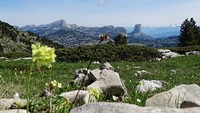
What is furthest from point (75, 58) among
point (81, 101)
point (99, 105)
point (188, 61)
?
point (99, 105)

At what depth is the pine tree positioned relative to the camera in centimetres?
9525

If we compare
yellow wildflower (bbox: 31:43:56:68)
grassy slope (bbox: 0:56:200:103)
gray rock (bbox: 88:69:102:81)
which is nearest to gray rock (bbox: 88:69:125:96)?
gray rock (bbox: 88:69:102:81)

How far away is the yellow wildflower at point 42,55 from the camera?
2.85 m

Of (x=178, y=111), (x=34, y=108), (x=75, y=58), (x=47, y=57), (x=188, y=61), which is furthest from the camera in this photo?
(x=75, y=58)

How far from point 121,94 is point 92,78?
6.24 ft

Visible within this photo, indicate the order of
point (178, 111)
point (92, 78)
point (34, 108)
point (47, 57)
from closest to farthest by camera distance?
point (47, 57)
point (178, 111)
point (34, 108)
point (92, 78)

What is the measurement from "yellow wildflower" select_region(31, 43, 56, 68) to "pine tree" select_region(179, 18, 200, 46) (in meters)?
92.1

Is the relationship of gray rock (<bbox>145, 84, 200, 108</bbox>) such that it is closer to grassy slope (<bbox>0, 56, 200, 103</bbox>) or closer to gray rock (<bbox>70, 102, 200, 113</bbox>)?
gray rock (<bbox>70, 102, 200, 113</bbox>)

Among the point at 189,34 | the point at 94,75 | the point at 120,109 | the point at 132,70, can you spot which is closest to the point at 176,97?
the point at 120,109

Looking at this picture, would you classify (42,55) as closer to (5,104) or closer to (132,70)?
(5,104)

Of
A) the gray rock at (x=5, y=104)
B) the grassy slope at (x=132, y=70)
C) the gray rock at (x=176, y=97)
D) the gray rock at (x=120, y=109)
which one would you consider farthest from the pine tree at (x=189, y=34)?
the gray rock at (x=120, y=109)

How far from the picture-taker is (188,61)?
37406mm

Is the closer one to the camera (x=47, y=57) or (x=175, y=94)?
(x=47, y=57)

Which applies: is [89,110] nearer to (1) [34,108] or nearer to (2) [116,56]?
(1) [34,108]
